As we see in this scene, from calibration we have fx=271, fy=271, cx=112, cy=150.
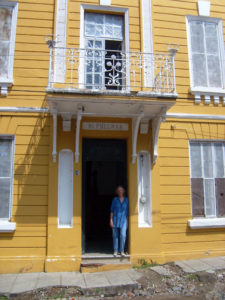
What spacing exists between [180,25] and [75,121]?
4139 millimetres

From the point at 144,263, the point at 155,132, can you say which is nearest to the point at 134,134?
the point at 155,132

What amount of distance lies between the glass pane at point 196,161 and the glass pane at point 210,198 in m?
0.30

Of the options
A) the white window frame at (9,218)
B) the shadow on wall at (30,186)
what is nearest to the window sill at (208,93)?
the shadow on wall at (30,186)

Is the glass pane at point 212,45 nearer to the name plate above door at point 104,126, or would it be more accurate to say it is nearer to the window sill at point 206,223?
the name plate above door at point 104,126

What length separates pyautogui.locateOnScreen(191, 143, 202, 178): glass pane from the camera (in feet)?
23.7

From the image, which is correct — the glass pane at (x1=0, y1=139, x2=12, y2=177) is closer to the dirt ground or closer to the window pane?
the dirt ground

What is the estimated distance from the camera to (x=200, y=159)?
23.9 feet

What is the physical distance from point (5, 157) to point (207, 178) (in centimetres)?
522

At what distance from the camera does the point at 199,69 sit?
768 cm

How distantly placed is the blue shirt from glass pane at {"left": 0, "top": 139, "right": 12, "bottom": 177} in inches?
105

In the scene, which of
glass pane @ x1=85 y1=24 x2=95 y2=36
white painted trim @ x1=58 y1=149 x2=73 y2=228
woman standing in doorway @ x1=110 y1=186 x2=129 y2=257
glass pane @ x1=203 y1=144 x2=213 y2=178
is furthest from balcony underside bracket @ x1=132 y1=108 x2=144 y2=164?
glass pane @ x1=85 y1=24 x2=95 y2=36

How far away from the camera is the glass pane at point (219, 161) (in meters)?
7.33

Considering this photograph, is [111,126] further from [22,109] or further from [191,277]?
[191,277]

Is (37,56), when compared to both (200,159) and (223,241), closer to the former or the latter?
(200,159)
